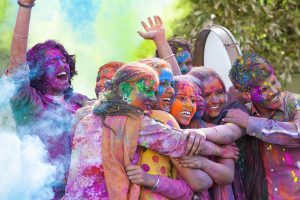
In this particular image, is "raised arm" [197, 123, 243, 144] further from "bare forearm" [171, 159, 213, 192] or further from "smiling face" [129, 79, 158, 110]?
"smiling face" [129, 79, 158, 110]

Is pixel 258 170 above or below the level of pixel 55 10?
below

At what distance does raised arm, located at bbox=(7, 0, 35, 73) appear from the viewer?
413cm

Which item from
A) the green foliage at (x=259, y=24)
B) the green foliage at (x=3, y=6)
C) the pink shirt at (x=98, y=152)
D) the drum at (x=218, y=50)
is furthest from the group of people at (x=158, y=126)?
the green foliage at (x=259, y=24)

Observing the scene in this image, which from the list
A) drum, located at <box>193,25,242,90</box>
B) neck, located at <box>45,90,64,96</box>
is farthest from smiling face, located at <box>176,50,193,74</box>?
neck, located at <box>45,90,64,96</box>

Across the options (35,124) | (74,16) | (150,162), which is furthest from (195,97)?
(74,16)

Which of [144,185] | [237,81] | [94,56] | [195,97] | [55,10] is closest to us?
[144,185]

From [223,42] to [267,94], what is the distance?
152 centimetres

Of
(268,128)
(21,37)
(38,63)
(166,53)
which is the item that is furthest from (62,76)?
(268,128)

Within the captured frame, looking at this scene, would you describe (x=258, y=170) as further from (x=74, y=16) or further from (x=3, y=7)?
(x=3, y=7)

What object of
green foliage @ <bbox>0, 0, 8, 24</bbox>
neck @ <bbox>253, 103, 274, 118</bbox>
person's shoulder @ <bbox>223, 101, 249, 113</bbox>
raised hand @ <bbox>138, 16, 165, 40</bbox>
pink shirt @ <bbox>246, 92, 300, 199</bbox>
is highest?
green foliage @ <bbox>0, 0, 8, 24</bbox>

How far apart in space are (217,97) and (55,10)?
149cm

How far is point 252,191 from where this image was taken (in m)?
4.37

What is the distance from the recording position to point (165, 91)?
3.95 metres

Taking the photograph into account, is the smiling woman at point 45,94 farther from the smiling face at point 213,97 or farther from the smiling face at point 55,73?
the smiling face at point 213,97
